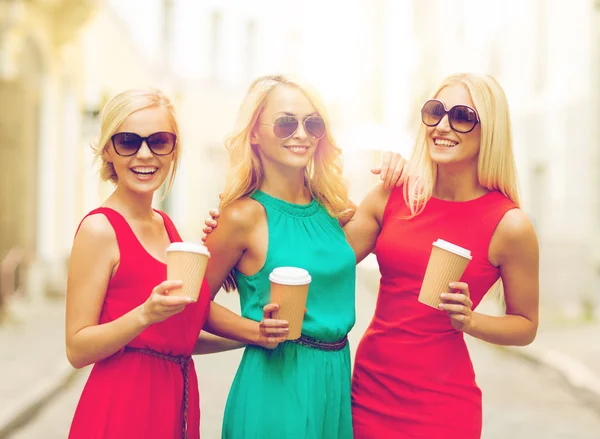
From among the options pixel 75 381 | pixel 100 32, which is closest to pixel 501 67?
pixel 100 32

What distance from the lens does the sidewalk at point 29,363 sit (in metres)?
6.57

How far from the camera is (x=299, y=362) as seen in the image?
281cm

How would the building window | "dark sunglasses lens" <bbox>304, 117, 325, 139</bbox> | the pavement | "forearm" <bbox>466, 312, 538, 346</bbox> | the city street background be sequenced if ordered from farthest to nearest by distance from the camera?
the building window → the city street background → the pavement → "dark sunglasses lens" <bbox>304, 117, 325, 139</bbox> → "forearm" <bbox>466, 312, 538, 346</bbox>

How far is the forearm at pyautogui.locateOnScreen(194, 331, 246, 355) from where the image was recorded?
2936 mm

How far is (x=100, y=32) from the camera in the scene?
1838 cm

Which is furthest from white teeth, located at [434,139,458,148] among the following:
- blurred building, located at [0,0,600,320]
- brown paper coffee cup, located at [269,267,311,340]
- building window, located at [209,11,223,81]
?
building window, located at [209,11,223,81]

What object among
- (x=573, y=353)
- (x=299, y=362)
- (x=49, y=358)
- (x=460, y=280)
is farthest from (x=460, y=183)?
(x=573, y=353)

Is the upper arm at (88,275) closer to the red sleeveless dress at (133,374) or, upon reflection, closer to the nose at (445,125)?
the red sleeveless dress at (133,374)

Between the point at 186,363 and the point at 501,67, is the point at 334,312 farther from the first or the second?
the point at 501,67

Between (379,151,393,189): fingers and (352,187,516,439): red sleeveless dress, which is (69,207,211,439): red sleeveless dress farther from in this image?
(379,151,393,189): fingers

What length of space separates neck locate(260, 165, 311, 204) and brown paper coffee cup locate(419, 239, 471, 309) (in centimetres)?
68

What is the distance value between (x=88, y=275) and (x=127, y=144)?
46cm

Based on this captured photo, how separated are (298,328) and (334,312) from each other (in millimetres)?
251

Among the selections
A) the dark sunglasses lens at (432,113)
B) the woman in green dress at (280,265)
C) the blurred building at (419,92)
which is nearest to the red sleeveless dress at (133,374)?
the woman in green dress at (280,265)
